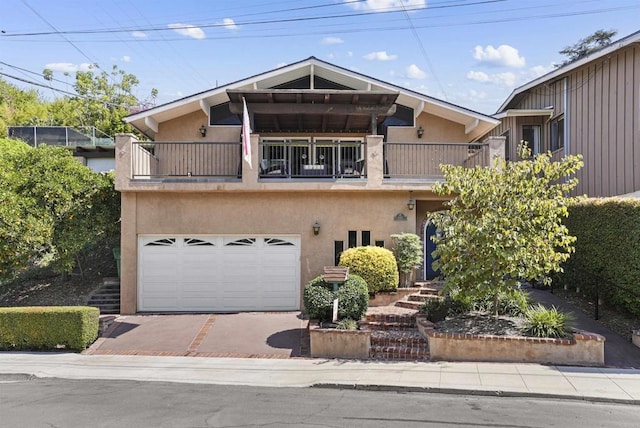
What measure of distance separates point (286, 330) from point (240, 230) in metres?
3.34

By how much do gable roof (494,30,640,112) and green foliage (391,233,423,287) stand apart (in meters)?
7.80

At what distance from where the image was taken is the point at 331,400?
6918 millimetres

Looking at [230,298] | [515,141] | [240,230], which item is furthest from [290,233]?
[515,141]

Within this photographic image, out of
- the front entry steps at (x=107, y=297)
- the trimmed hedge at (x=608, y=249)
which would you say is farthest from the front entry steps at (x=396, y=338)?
the front entry steps at (x=107, y=297)

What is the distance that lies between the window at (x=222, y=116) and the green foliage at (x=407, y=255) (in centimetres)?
674

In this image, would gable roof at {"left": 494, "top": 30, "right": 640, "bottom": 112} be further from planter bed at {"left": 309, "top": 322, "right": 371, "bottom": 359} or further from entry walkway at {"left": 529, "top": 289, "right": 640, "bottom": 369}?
planter bed at {"left": 309, "top": 322, "right": 371, "bottom": 359}

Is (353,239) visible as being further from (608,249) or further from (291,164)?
(608,249)

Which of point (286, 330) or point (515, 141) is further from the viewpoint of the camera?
point (515, 141)

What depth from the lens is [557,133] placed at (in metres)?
17.3

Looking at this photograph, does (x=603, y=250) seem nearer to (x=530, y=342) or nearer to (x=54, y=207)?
(x=530, y=342)

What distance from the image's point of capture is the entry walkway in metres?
8.42

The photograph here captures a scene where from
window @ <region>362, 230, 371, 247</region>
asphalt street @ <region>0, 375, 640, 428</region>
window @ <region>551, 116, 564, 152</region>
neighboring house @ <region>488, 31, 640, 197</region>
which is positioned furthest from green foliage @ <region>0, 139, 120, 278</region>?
window @ <region>551, 116, 564, 152</region>

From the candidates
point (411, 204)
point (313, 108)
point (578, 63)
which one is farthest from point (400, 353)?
point (578, 63)

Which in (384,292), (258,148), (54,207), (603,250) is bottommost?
(384,292)
